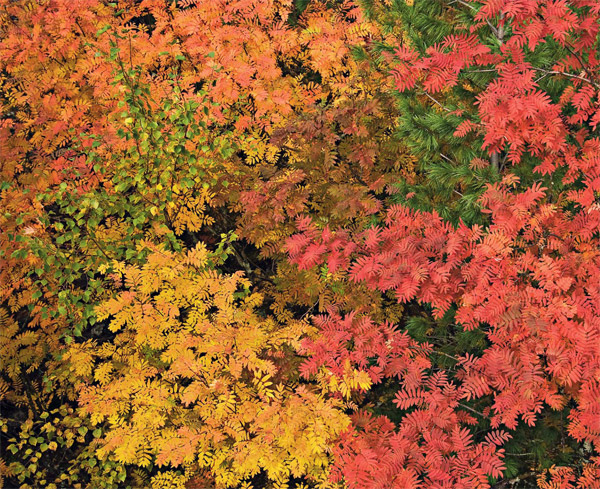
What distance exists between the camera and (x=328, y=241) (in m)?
5.12

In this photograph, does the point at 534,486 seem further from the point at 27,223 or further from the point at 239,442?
the point at 27,223

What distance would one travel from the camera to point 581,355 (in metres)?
4.01

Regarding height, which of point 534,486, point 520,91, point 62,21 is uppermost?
Answer: point 62,21

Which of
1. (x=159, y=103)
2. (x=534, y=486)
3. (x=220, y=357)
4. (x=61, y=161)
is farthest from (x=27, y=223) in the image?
(x=534, y=486)

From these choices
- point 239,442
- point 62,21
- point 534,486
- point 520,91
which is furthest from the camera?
point 62,21

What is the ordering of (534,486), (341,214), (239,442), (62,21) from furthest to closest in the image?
1. (62,21)
2. (534,486)
3. (341,214)
4. (239,442)

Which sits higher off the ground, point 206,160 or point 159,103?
point 159,103

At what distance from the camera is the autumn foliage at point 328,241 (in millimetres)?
4402

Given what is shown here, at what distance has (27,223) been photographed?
253 inches

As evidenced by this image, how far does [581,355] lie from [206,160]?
3.97m

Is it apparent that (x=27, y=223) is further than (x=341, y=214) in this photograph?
Yes

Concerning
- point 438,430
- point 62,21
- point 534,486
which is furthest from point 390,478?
point 62,21

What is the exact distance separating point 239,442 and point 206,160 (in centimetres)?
290

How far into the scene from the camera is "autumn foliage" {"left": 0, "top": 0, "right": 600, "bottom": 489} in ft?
14.4
